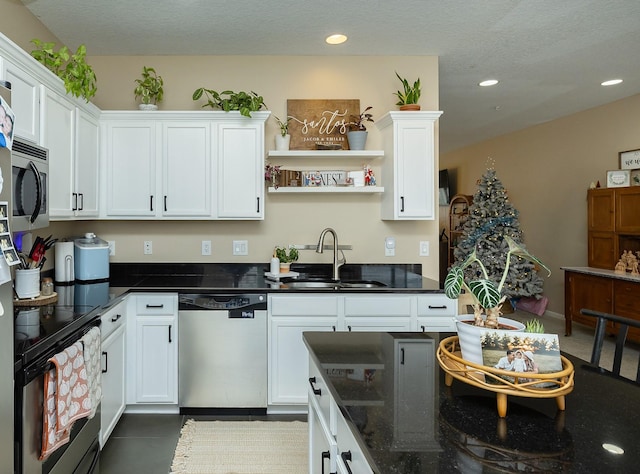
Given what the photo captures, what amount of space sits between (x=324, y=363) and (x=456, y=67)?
3406 mm

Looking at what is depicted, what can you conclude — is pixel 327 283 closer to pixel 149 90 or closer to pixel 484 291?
pixel 149 90

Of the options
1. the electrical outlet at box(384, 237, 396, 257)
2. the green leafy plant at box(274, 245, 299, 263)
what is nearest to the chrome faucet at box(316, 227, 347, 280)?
the green leafy plant at box(274, 245, 299, 263)

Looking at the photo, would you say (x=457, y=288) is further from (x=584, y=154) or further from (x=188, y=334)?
(x=584, y=154)

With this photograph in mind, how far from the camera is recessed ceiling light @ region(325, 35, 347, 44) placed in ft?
10.7

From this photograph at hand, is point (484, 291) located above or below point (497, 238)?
below

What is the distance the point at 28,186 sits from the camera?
1832mm

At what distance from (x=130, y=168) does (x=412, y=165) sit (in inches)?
85.6

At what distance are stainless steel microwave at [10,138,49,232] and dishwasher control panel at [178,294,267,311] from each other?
117 cm

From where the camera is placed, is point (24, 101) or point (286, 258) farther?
point (286, 258)

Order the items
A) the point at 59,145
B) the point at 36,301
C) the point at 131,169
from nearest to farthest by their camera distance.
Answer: the point at 36,301 → the point at 59,145 → the point at 131,169

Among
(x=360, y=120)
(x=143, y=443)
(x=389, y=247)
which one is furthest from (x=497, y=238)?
(x=143, y=443)

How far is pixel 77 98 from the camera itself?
280cm

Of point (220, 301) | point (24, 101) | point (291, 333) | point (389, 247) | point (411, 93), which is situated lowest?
point (291, 333)

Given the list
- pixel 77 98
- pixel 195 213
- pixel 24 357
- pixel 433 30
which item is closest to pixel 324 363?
pixel 24 357
